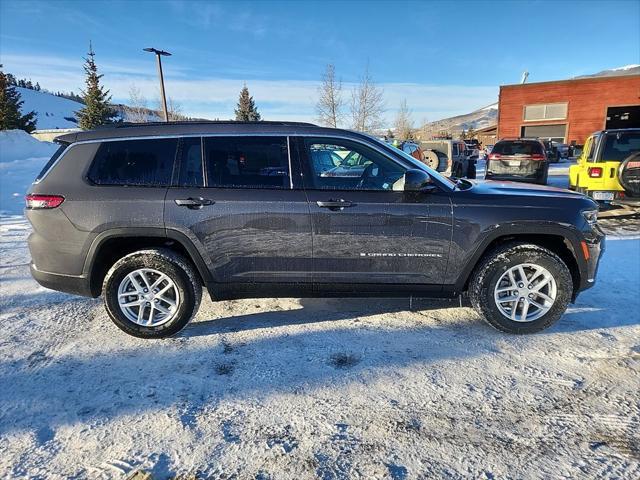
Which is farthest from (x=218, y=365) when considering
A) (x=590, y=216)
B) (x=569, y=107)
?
(x=569, y=107)

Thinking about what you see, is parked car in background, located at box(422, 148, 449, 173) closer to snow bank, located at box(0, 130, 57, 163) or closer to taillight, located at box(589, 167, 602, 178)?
taillight, located at box(589, 167, 602, 178)

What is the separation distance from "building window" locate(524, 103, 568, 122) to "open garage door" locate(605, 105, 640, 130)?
9.99 ft

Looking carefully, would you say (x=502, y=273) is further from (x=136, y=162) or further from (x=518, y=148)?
(x=518, y=148)

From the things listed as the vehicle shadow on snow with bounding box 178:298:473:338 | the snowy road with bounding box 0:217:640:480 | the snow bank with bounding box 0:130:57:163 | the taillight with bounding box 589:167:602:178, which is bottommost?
the snowy road with bounding box 0:217:640:480

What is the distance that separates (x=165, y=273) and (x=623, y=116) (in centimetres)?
3854

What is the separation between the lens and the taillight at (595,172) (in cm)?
817

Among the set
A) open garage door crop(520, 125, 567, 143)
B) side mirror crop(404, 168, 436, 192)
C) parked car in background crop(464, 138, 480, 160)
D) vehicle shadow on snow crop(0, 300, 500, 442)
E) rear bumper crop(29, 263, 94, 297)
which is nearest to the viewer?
vehicle shadow on snow crop(0, 300, 500, 442)

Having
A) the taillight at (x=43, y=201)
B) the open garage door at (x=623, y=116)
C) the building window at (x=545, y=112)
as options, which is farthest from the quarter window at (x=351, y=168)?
the open garage door at (x=623, y=116)

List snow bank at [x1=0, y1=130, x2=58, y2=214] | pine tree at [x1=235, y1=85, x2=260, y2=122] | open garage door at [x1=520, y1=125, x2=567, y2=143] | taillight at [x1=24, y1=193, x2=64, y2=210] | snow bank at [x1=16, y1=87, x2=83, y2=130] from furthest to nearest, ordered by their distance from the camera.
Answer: snow bank at [x1=16, y1=87, x2=83, y2=130] < pine tree at [x1=235, y1=85, x2=260, y2=122] < open garage door at [x1=520, y1=125, x2=567, y2=143] < snow bank at [x1=0, y1=130, x2=58, y2=214] < taillight at [x1=24, y1=193, x2=64, y2=210]

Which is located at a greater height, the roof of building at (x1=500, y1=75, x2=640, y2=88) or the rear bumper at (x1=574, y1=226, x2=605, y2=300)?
the roof of building at (x1=500, y1=75, x2=640, y2=88)

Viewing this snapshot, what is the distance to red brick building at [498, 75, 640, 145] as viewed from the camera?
30.2 metres

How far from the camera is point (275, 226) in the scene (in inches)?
133

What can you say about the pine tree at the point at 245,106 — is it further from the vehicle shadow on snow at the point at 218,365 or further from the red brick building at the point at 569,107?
the vehicle shadow on snow at the point at 218,365

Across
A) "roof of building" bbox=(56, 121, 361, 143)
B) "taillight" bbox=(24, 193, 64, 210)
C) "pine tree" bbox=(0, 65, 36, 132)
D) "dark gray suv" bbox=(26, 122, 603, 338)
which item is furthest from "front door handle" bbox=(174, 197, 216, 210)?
"pine tree" bbox=(0, 65, 36, 132)
